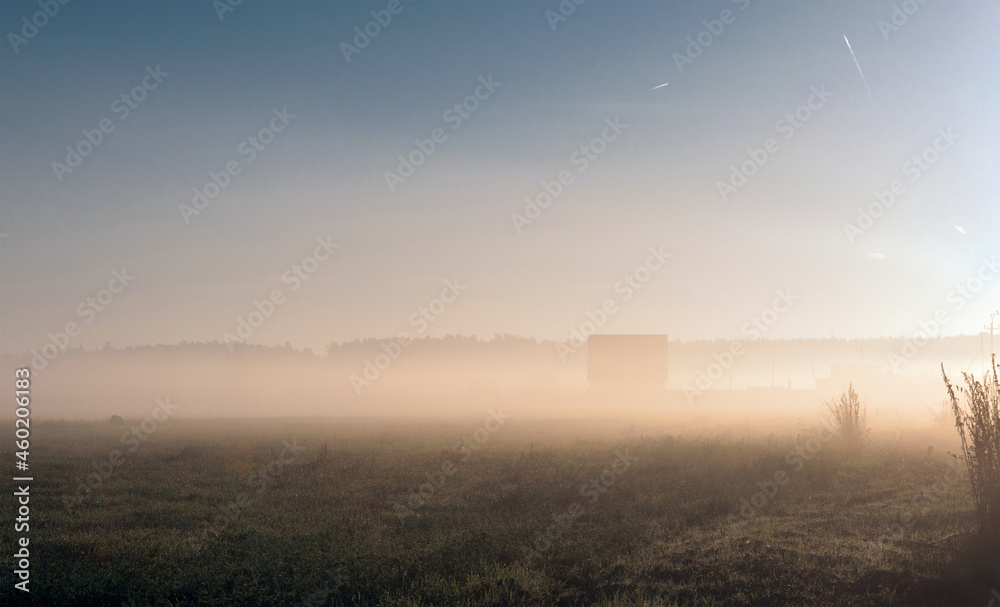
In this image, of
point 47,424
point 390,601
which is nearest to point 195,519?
point 390,601

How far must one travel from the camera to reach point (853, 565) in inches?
345

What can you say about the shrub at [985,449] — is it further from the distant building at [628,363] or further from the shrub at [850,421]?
the distant building at [628,363]

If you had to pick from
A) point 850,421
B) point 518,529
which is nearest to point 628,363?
point 850,421

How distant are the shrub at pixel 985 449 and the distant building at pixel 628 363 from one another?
53051 millimetres

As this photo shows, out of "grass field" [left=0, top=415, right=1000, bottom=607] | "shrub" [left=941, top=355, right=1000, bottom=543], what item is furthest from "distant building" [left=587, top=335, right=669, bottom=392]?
"shrub" [left=941, top=355, right=1000, bottom=543]

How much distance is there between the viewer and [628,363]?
65.1m

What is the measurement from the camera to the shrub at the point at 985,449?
9172 millimetres

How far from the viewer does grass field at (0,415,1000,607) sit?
8664mm

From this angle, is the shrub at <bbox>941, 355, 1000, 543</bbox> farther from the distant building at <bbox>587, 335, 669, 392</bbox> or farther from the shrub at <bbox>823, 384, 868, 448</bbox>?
the distant building at <bbox>587, 335, 669, 392</bbox>

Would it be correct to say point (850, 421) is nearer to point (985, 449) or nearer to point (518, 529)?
point (985, 449)

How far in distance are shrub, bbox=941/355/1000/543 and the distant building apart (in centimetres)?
5305

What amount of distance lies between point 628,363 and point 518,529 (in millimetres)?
54260

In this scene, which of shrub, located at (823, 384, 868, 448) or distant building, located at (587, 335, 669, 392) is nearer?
shrub, located at (823, 384, 868, 448)

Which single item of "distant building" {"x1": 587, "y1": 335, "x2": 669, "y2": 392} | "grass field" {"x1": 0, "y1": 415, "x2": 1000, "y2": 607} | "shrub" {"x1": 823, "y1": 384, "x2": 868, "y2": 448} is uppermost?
"distant building" {"x1": 587, "y1": 335, "x2": 669, "y2": 392}
